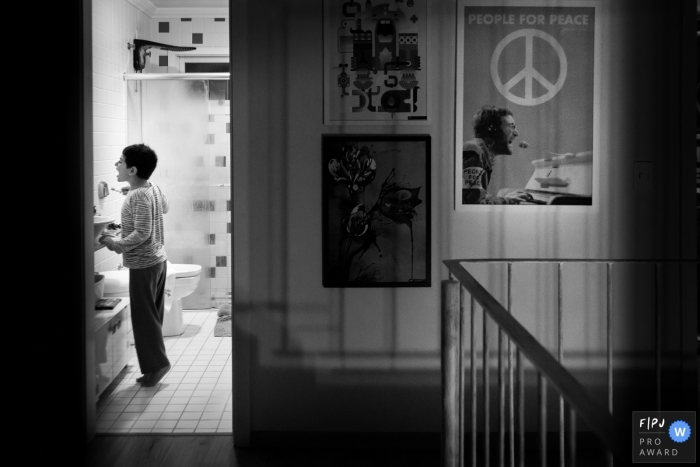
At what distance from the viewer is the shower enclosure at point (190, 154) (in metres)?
5.17

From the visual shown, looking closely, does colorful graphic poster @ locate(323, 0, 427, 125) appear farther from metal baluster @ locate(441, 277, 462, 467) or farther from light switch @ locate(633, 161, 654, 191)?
metal baluster @ locate(441, 277, 462, 467)

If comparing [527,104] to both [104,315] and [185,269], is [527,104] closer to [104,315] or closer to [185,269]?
[104,315]

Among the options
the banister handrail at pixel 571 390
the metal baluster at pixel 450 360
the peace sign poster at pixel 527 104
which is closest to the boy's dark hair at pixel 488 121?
the peace sign poster at pixel 527 104

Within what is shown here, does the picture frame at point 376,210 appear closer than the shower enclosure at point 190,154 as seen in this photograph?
Yes

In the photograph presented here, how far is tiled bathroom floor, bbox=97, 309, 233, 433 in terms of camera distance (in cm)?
340

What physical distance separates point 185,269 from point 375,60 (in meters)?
2.52

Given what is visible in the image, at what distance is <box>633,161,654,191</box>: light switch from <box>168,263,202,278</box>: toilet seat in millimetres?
3047

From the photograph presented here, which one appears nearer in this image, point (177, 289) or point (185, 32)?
point (177, 289)

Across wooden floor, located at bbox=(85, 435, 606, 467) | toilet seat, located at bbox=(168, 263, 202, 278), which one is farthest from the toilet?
wooden floor, located at bbox=(85, 435, 606, 467)

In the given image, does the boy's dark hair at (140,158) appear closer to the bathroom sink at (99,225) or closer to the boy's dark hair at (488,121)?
the bathroom sink at (99,225)

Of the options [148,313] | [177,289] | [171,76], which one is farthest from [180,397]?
[171,76]

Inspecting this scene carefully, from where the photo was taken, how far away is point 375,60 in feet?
10.1

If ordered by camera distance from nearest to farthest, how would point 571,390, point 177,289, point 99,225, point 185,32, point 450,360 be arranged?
1. point 571,390
2. point 450,360
3. point 99,225
4. point 177,289
5. point 185,32

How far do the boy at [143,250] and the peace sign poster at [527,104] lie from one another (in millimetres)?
1753
